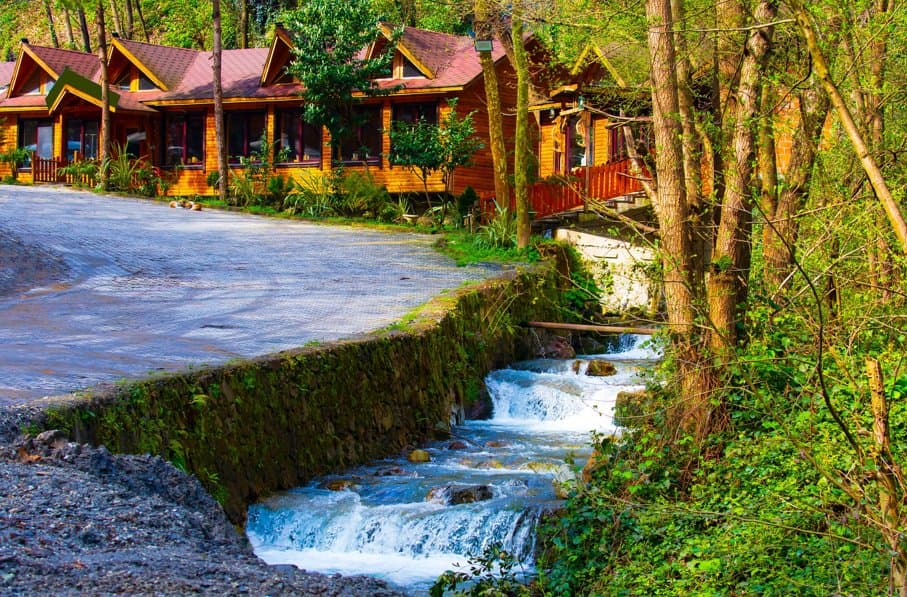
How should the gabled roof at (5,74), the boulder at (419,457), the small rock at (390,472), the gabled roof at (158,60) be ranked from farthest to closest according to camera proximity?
the gabled roof at (5,74), the gabled roof at (158,60), the boulder at (419,457), the small rock at (390,472)

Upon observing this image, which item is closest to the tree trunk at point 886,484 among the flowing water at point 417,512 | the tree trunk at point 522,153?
the flowing water at point 417,512

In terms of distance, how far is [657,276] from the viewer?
978 centimetres

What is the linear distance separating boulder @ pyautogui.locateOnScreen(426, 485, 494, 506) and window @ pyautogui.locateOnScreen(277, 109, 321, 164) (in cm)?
2403

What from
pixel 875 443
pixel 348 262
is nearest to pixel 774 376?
pixel 875 443

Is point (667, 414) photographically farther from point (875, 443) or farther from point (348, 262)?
point (348, 262)

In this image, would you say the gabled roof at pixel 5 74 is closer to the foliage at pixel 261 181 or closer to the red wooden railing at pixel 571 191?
the foliage at pixel 261 181

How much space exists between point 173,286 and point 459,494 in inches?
353

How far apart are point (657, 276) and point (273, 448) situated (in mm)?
4523

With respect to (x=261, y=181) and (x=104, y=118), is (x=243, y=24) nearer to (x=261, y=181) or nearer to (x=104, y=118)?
(x=104, y=118)

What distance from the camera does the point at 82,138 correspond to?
3847 centimetres

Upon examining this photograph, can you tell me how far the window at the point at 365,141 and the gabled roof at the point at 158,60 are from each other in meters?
7.64

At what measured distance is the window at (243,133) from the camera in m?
35.7

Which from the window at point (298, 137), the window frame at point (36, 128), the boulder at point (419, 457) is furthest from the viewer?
the window frame at point (36, 128)

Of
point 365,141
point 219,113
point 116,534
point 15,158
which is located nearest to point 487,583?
point 116,534
